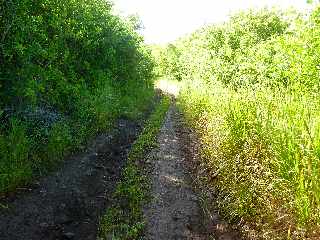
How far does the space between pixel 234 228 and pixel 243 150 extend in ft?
4.09

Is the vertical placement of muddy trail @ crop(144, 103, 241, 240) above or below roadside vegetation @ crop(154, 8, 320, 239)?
below

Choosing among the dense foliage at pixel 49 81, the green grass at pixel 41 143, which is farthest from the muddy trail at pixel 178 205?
the dense foliage at pixel 49 81

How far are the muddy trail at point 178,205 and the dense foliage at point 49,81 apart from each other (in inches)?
95.4

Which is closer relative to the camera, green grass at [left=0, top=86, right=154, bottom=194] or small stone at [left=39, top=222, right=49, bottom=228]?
small stone at [left=39, top=222, right=49, bottom=228]

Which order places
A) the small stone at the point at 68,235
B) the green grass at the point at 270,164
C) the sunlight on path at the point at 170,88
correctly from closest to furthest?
the green grass at the point at 270,164 < the small stone at the point at 68,235 < the sunlight on path at the point at 170,88

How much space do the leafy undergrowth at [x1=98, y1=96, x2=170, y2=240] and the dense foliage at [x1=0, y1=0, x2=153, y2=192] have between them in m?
1.68

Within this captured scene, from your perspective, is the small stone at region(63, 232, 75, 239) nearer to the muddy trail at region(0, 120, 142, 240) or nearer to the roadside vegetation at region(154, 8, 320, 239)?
the muddy trail at region(0, 120, 142, 240)

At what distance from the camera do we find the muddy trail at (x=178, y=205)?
5863mm

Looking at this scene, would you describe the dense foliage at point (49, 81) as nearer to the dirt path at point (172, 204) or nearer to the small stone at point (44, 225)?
the small stone at point (44, 225)

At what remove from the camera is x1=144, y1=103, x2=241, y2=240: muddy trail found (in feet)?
19.2

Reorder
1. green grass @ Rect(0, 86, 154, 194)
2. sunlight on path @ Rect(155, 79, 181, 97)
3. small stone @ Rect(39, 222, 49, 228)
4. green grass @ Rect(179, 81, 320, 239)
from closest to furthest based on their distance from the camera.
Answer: green grass @ Rect(179, 81, 320, 239), small stone @ Rect(39, 222, 49, 228), green grass @ Rect(0, 86, 154, 194), sunlight on path @ Rect(155, 79, 181, 97)

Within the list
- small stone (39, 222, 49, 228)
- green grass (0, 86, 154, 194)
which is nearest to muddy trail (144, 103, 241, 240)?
small stone (39, 222, 49, 228)

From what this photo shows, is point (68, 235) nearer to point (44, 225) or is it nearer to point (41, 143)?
point (44, 225)

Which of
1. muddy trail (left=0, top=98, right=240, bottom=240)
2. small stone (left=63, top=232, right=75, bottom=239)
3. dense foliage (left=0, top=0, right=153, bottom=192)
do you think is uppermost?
dense foliage (left=0, top=0, right=153, bottom=192)
